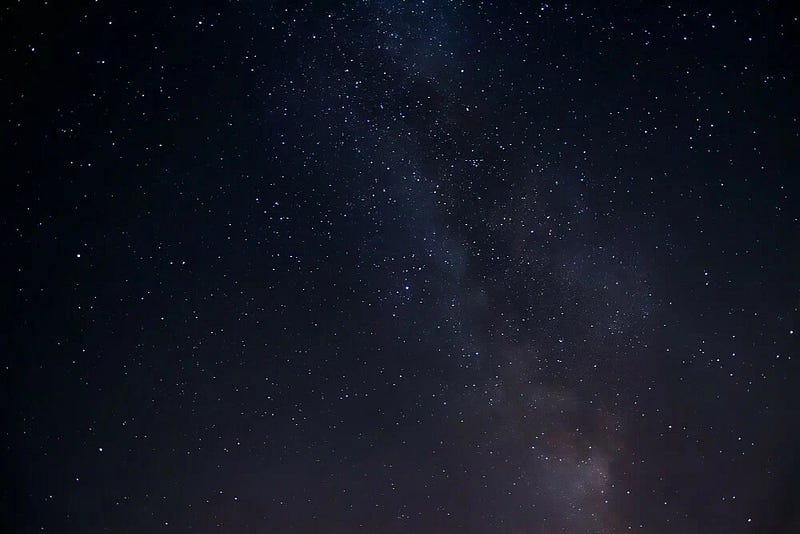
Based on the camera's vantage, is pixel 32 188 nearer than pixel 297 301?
Yes

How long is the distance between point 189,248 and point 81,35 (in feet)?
4.05

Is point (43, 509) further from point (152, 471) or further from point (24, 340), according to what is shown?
point (24, 340)

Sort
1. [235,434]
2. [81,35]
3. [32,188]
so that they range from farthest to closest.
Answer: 1. [235,434]
2. [32,188]
3. [81,35]

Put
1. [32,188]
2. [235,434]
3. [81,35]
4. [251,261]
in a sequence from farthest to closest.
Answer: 1. [235,434]
2. [251,261]
3. [32,188]
4. [81,35]

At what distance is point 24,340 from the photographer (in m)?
3.15

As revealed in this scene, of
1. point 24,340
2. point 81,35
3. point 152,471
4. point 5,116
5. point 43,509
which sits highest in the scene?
point 81,35

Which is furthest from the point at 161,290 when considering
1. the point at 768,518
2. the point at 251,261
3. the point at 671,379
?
the point at 768,518

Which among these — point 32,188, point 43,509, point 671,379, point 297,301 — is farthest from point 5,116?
point 671,379

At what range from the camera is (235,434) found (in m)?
3.39

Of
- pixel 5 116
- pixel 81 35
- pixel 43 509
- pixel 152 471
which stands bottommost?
pixel 43 509

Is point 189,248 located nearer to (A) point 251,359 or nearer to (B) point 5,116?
(A) point 251,359

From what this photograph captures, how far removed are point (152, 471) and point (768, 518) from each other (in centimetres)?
418

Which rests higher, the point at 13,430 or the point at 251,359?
the point at 251,359

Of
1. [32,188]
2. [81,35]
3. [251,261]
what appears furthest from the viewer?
[251,261]
